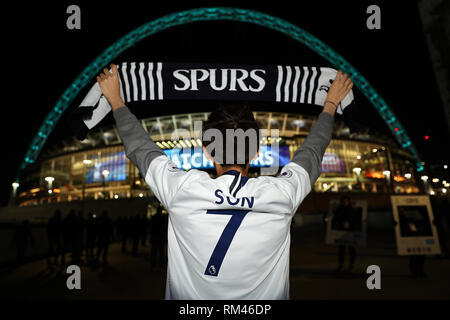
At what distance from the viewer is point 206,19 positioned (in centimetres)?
4894

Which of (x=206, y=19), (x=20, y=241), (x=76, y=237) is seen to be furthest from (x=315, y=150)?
(x=206, y=19)

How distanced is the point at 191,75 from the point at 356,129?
1.87 meters

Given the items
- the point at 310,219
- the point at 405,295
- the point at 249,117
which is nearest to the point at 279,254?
the point at 249,117

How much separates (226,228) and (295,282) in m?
7.53

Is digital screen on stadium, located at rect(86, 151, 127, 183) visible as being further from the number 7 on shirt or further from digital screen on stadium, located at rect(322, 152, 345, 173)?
the number 7 on shirt

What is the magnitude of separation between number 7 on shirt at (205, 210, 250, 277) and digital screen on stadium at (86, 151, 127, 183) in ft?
189

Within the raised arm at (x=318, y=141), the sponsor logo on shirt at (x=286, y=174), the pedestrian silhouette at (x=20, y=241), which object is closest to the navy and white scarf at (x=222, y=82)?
the raised arm at (x=318, y=141)

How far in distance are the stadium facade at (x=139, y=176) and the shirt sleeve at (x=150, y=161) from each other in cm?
4636

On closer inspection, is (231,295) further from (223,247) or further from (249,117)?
(249,117)

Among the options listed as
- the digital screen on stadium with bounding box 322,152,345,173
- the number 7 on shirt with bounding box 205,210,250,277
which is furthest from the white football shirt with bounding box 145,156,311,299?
the digital screen on stadium with bounding box 322,152,345,173

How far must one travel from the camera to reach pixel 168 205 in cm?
154

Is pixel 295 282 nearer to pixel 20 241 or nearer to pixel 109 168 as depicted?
pixel 20 241

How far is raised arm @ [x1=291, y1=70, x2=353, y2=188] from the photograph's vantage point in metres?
1.71
